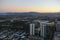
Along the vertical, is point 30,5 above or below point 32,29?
above

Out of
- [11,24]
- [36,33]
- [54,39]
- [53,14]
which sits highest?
[53,14]

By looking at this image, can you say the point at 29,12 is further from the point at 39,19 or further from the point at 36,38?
the point at 36,38

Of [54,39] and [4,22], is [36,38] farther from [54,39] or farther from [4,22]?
[4,22]

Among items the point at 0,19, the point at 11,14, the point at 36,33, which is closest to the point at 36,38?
the point at 36,33

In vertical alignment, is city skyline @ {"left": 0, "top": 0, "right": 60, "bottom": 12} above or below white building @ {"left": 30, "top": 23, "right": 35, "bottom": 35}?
above

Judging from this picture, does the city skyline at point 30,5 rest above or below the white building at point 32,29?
above

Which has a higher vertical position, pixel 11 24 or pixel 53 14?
pixel 53 14
